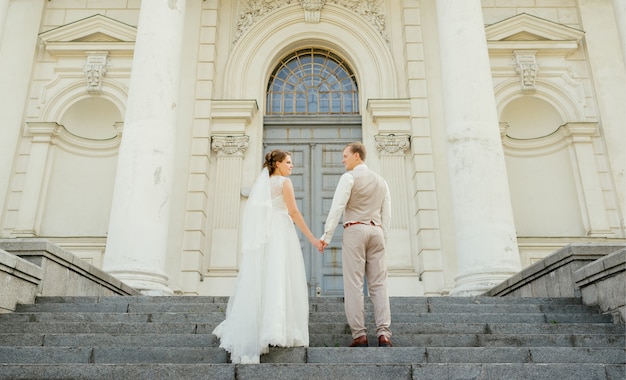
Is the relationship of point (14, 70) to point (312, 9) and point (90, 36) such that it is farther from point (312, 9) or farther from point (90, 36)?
point (312, 9)

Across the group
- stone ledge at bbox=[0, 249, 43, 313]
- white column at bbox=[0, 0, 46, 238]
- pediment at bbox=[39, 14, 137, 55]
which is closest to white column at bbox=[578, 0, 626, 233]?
pediment at bbox=[39, 14, 137, 55]

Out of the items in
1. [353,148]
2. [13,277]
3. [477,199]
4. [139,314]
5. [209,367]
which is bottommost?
[209,367]

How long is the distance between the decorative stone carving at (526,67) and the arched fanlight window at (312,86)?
12.9ft

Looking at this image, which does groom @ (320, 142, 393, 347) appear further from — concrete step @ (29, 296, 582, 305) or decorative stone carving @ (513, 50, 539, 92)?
decorative stone carving @ (513, 50, 539, 92)

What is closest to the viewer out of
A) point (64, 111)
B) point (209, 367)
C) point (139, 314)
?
point (209, 367)

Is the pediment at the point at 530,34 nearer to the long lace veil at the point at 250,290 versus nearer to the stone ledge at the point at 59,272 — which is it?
the stone ledge at the point at 59,272

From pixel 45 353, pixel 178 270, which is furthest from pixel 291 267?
pixel 178 270

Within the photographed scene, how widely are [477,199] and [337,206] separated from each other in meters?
5.17

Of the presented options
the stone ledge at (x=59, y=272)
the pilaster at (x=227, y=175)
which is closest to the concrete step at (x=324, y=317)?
the stone ledge at (x=59, y=272)

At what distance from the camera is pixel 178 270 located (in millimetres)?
12234

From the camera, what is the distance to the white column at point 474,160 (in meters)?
9.67

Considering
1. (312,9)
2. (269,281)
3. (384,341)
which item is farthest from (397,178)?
(269,281)

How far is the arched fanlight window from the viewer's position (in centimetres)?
1457

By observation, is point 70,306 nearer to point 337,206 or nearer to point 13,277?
point 13,277
